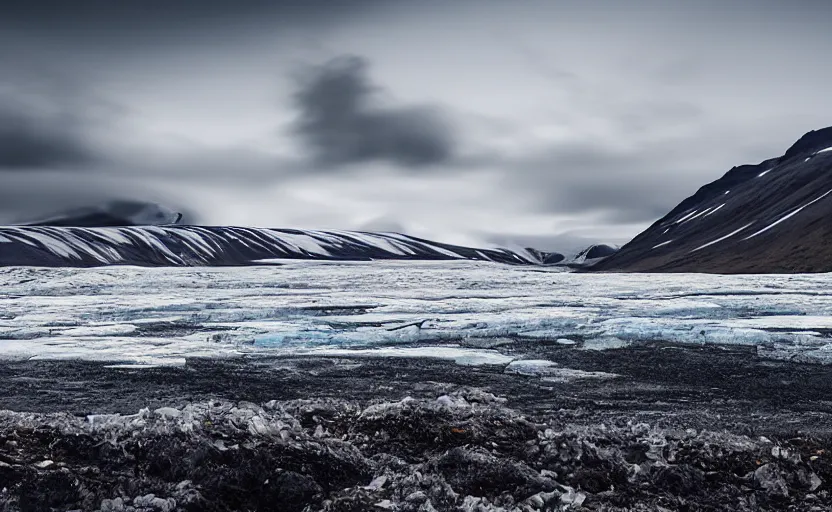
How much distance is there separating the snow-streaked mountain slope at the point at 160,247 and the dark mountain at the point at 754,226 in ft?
274

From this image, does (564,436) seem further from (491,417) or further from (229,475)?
(229,475)

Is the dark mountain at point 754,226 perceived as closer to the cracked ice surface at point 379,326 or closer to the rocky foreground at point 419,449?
the cracked ice surface at point 379,326

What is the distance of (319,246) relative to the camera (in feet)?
626

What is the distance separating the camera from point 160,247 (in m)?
137

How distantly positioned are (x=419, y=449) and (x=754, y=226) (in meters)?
114

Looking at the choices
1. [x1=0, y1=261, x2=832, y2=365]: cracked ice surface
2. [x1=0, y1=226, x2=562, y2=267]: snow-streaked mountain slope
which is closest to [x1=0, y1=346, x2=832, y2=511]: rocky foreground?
[x1=0, y1=261, x2=832, y2=365]: cracked ice surface

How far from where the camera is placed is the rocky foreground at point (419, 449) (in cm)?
562

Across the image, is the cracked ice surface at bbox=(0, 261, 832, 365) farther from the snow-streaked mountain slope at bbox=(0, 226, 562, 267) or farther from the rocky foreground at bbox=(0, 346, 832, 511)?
the snow-streaked mountain slope at bbox=(0, 226, 562, 267)

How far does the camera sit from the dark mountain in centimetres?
8212

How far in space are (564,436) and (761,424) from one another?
8.87ft

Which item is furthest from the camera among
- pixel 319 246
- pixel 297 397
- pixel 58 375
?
pixel 319 246

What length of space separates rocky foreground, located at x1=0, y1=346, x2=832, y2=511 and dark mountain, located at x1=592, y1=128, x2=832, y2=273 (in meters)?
73.8

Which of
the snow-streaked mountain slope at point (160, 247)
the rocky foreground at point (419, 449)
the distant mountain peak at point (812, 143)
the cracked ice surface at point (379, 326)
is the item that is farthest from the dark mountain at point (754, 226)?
the snow-streaked mountain slope at point (160, 247)

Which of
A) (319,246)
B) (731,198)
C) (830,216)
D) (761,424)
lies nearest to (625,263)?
(731,198)
